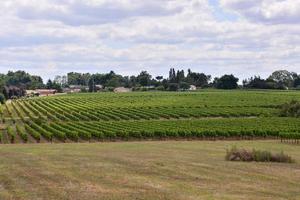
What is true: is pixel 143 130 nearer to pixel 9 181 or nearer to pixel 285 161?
pixel 285 161

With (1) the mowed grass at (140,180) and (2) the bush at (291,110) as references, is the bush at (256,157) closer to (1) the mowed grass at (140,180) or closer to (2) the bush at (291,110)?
(1) the mowed grass at (140,180)

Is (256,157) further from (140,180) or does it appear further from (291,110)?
(291,110)

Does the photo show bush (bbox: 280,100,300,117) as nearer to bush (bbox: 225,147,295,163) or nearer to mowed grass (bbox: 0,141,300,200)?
bush (bbox: 225,147,295,163)

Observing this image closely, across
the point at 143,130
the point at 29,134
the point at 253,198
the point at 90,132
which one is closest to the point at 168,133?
the point at 143,130

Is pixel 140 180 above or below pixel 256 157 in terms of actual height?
above

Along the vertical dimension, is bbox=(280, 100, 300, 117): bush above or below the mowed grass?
below

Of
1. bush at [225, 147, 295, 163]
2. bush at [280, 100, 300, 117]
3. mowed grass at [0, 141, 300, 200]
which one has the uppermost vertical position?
mowed grass at [0, 141, 300, 200]

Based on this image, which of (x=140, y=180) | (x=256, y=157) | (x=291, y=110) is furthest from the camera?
(x=291, y=110)

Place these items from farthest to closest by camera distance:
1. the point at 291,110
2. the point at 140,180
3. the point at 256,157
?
the point at 291,110, the point at 256,157, the point at 140,180

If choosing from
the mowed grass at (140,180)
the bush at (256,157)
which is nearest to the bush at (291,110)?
the bush at (256,157)

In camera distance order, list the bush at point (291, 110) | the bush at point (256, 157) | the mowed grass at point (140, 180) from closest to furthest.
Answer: the mowed grass at point (140, 180) < the bush at point (256, 157) < the bush at point (291, 110)

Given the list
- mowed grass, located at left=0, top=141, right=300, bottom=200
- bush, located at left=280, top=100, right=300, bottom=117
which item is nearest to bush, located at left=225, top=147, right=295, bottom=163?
mowed grass, located at left=0, top=141, right=300, bottom=200

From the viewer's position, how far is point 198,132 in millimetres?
68375

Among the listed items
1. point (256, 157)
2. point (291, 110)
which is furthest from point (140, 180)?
point (291, 110)
